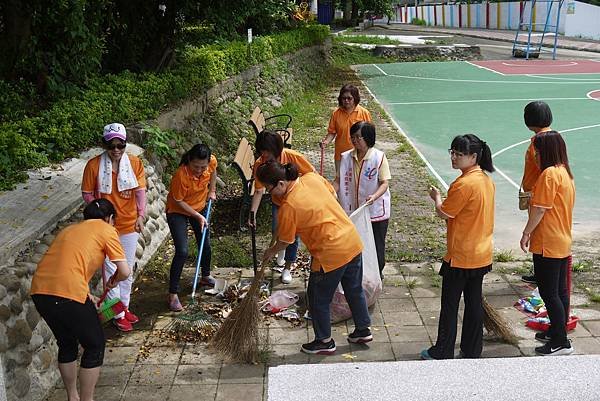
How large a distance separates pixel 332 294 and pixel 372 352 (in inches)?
22.6

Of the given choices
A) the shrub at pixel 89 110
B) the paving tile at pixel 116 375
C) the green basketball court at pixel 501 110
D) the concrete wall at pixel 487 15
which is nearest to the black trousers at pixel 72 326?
the paving tile at pixel 116 375

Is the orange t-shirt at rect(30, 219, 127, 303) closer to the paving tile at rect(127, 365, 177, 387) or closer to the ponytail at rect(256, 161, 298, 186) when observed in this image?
the paving tile at rect(127, 365, 177, 387)

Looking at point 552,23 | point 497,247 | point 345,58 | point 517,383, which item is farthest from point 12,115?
point 552,23

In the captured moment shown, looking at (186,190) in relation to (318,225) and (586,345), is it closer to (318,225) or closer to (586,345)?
(318,225)

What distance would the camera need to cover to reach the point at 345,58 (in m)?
31.1

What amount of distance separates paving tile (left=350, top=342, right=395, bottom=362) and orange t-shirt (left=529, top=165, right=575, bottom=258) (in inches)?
52.3

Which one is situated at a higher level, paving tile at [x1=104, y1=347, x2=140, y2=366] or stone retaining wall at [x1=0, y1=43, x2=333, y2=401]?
stone retaining wall at [x1=0, y1=43, x2=333, y2=401]

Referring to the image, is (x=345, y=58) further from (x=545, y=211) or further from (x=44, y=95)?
(x=545, y=211)

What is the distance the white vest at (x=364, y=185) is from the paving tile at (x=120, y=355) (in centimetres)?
228

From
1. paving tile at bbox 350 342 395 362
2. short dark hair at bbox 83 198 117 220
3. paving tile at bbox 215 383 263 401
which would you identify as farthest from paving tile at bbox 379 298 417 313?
short dark hair at bbox 83 198 117 220

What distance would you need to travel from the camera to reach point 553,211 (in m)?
5.30

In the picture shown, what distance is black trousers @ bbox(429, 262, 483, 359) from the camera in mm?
5172

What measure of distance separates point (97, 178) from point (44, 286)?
1551 mm

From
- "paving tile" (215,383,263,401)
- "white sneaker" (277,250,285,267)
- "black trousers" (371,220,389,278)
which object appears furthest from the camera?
"white sneaker" (277,250,285,267)
